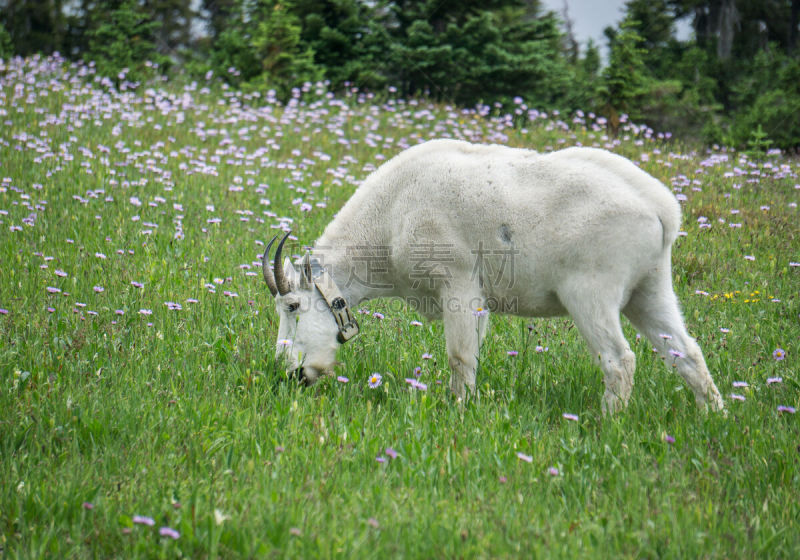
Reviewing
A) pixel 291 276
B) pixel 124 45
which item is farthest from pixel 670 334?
pixel 124 45

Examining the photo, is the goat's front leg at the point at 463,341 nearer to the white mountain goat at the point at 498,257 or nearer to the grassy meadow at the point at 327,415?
the white mountain goat at the point at 498,257

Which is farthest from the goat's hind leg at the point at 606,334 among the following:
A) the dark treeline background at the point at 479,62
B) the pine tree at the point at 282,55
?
the pine tree at the point at 282,55

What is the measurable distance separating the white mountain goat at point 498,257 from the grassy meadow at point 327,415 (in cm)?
32

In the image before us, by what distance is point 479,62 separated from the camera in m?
13.8

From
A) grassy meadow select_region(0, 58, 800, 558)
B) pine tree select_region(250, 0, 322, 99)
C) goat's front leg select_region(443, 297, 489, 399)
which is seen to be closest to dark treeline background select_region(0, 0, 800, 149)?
pine tree select_region(250, 0, 322, 99)

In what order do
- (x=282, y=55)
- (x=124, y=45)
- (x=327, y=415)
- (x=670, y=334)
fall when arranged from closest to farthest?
(x=327, y=415), (x=670, y=334), (x=282, y=55), (x=124, y=45)

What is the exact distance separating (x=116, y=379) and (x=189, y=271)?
7.83 ft

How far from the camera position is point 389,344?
557 centimetres

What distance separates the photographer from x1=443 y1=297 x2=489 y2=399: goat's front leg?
4.64m

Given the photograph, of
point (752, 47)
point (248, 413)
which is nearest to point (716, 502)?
point (248, 413)

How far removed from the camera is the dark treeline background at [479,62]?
1366cm

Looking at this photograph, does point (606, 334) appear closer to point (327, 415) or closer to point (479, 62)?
point (327, 415)

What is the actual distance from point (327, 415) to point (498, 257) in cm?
149

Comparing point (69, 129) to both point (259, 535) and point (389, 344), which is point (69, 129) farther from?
point (259, 535)
